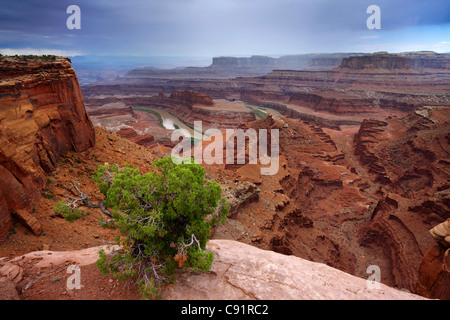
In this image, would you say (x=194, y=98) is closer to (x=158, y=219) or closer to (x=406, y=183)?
(x=406, y=183)

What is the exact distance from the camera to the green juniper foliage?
23.1 ft

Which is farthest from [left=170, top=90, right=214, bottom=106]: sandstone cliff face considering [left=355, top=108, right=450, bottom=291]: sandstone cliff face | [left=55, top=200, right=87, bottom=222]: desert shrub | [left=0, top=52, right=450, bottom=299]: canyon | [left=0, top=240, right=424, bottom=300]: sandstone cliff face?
[left=55, top=200, right=87, bottom=222]: desert shrub

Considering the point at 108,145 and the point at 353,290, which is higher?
the point at 108,145

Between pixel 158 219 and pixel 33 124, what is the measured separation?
11.3m

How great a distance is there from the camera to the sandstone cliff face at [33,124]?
10.7m

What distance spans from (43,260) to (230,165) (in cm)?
2862

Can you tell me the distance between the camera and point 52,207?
40.5 ft

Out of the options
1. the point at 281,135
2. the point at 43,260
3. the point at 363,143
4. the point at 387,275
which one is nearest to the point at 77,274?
the point at 43,260

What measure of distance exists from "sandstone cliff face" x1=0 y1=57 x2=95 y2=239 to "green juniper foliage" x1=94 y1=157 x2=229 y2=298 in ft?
19.7

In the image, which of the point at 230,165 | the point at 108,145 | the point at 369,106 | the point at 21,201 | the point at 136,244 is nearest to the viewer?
the point at 136,244

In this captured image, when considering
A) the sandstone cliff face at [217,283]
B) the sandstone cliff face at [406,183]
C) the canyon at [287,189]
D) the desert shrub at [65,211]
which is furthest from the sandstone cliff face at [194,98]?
the desert shrub at [65,211]

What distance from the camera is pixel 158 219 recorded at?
694 centimetres
